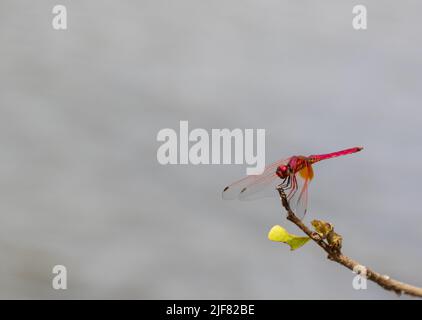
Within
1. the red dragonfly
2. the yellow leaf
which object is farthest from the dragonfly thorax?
the yellow leaf

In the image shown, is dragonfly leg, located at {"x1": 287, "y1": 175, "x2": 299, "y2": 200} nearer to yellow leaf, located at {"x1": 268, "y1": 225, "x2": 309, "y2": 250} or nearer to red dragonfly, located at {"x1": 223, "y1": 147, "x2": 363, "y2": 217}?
red dragonfly, located at {"x1": 223, "y1": 147, "x2": 363, "y2": 217}

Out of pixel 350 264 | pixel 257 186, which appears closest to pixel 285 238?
pixel 257 186

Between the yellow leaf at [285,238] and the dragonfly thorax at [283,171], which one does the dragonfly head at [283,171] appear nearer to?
the dragonfly thorax at [283,171]

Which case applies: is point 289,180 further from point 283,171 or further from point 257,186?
point 257,186

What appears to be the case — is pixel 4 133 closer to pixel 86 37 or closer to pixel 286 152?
pixel 86 37

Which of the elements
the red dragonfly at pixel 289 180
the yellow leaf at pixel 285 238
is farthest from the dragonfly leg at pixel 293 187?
the yellow leaf at pixel 285 238

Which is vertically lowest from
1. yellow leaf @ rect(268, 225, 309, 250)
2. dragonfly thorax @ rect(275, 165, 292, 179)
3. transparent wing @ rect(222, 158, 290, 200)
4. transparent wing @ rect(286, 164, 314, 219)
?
yellow leaf @ rect(268, 225, 309, 250)

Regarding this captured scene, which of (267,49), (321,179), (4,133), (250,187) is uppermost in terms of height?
(267,49)

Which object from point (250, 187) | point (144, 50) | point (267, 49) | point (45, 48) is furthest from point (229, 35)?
point (250, 187)

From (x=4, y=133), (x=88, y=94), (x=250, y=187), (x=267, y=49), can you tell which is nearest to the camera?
(x=250, y=187)
